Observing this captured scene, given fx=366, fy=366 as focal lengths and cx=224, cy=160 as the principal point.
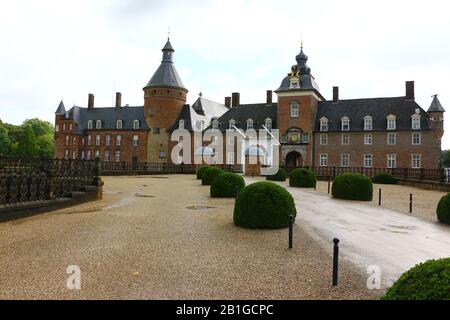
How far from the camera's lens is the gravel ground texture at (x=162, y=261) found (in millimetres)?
5469

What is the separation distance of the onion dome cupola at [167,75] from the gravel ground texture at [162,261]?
47544 mm

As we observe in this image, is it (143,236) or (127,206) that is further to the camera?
(127,206)

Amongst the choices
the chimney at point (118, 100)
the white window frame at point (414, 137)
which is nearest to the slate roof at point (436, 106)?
the white window frame at point (414, 137)

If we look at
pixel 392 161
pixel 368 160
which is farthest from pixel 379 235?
pixel 368 160

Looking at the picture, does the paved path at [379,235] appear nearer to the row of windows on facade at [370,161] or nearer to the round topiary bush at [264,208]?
the round topiary bush at [264,208]

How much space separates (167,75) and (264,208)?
50.4 metres

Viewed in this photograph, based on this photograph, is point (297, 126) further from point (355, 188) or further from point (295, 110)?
point (355, 188)

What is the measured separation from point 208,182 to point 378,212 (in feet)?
45.8

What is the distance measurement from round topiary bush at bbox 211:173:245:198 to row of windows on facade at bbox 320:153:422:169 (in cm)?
2993

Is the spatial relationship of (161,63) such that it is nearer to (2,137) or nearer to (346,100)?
(346,100)

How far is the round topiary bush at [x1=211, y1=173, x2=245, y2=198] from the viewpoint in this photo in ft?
58.7

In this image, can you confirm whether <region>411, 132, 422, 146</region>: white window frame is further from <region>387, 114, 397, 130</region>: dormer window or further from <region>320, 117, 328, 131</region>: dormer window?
<region>320, 117, 328, 131</region>: dormer window
